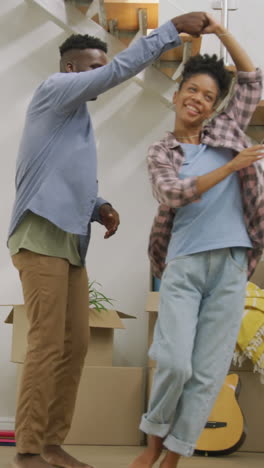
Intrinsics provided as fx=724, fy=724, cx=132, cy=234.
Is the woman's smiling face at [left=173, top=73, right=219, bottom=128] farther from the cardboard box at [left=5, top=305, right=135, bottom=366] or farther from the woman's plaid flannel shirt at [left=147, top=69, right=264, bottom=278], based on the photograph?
the cardboard box at [left=5, top=305, right=135, bottom=366]

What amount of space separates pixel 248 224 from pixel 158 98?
77.7 inches

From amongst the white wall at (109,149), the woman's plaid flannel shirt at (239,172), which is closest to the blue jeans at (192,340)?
the woman's plaid flannel shirt at (239,172)

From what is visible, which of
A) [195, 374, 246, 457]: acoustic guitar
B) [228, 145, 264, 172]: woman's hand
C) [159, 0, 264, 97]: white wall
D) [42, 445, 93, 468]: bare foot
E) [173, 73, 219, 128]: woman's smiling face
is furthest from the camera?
[159, 0, 264, 97]: white wall

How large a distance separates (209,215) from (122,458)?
1234 mm

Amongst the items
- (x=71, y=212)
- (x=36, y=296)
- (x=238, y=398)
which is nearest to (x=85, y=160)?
(x=71, y=212)

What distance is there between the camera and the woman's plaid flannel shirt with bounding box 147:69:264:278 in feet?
6.12

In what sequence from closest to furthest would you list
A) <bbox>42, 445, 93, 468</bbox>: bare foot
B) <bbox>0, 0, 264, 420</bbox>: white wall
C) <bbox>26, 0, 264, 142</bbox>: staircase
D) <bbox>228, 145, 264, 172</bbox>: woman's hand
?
1. <bbox>228, 145, 264, 172</bbox>: woman's hand
2. <bbox>42, 445, 93, 468</bbox>: bare foot
3. <bbox>26, 0, 264, 142</bbox>: staircase
4. <bbox>0, 0, 264, 420</bbox>: white wall

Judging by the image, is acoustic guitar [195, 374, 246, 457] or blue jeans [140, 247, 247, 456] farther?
acoustic guitar [195, 374, 246, 457]

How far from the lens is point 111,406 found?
3170mm

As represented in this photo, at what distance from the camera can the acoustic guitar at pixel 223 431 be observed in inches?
117

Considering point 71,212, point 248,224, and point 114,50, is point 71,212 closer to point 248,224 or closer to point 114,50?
point 248,224

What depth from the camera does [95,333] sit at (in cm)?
324

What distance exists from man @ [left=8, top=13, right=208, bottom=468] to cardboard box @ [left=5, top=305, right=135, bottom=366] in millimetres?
894

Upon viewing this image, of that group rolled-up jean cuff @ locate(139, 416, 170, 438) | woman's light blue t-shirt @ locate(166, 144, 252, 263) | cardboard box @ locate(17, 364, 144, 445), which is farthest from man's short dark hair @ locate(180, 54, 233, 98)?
cardboard box @ locate(17, 364, 144, 445)
